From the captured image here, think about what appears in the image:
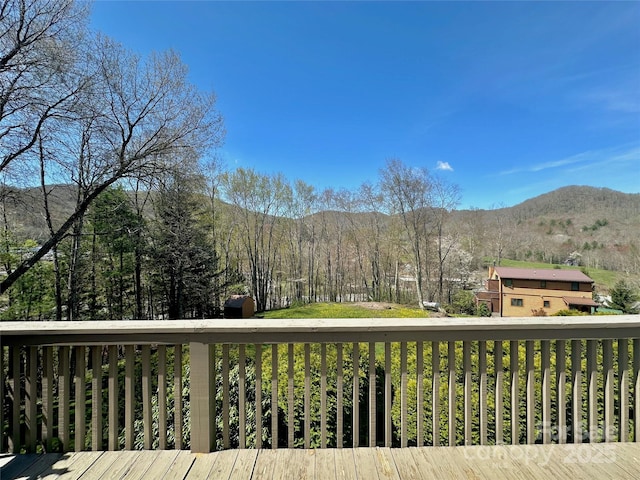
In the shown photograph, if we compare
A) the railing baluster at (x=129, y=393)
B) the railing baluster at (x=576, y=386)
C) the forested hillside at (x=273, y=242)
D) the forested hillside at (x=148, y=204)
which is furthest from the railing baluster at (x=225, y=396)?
the forested hillside at (x=273, y=242)

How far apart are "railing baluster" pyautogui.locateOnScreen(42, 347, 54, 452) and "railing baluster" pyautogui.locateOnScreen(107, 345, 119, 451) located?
270mm

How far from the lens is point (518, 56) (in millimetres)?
4984

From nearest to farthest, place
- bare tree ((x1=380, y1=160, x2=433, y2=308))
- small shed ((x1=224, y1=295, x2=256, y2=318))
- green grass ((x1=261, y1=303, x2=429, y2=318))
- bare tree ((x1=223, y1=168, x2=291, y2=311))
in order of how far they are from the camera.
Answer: small shed ((x1=224, y1=295, x2=256, y2=318)) → bare tree ((x1=380, y1=160, x2=433, y2=308)) → bare tree ((x1=223, y1=168, x2=291, y2=311)) → green grass ((x1=261, y1=303, x2=429, y2=318))

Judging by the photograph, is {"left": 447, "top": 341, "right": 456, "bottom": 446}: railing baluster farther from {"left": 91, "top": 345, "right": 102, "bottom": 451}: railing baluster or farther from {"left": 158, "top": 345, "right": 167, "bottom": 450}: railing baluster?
{"left": 91, "top": 345, "right": 102, "bottom": 451}: railing baluster

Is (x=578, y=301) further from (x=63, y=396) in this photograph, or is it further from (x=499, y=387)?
(x=63, y=396)

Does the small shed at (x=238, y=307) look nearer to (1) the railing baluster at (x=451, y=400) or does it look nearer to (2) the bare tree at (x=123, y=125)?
(2) the bare tree at (x=123, y=125)

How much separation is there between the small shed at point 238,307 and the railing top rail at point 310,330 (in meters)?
6.26

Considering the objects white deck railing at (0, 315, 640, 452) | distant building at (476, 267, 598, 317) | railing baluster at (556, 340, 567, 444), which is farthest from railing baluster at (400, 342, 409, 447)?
distant building at (476, 267, 598, 317)

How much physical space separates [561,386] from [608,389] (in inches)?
10.7

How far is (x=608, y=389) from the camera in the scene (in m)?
1.37

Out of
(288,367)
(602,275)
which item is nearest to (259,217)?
(288,367)

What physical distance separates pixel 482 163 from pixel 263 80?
6.62 m

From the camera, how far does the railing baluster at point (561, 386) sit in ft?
4.35

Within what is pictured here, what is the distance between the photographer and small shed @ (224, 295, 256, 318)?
7.42 meters
